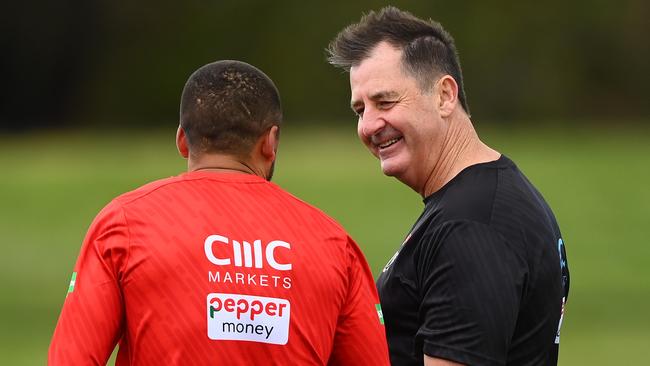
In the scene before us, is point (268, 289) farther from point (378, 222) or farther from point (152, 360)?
point (378, 222)

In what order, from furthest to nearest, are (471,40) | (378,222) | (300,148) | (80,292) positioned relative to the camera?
1. (471,40)
2. (300,148)
3. (378,222)
4. (80,292)

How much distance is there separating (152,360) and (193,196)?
20.6 inches

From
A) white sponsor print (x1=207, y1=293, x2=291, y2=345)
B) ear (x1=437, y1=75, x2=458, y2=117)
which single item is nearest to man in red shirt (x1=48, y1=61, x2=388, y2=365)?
white sponsor print (x1=207, y1=293, x2=291, y2=345)

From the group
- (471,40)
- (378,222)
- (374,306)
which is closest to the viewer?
(374,306)

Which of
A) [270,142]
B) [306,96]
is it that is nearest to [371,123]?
[270,142]

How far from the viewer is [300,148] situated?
32.6 meters

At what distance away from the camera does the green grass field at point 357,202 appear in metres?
16.0

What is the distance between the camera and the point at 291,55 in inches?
1743

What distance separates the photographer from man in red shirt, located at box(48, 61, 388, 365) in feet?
12.9

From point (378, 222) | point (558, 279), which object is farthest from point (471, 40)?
point (558, 279)

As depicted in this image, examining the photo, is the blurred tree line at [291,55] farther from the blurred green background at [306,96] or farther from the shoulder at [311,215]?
the shoulder at [311,215]

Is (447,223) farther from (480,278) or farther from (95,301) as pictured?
(95,301)

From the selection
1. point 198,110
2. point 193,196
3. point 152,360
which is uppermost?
point 198,110

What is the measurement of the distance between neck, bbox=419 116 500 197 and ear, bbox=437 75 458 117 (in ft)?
0.19
